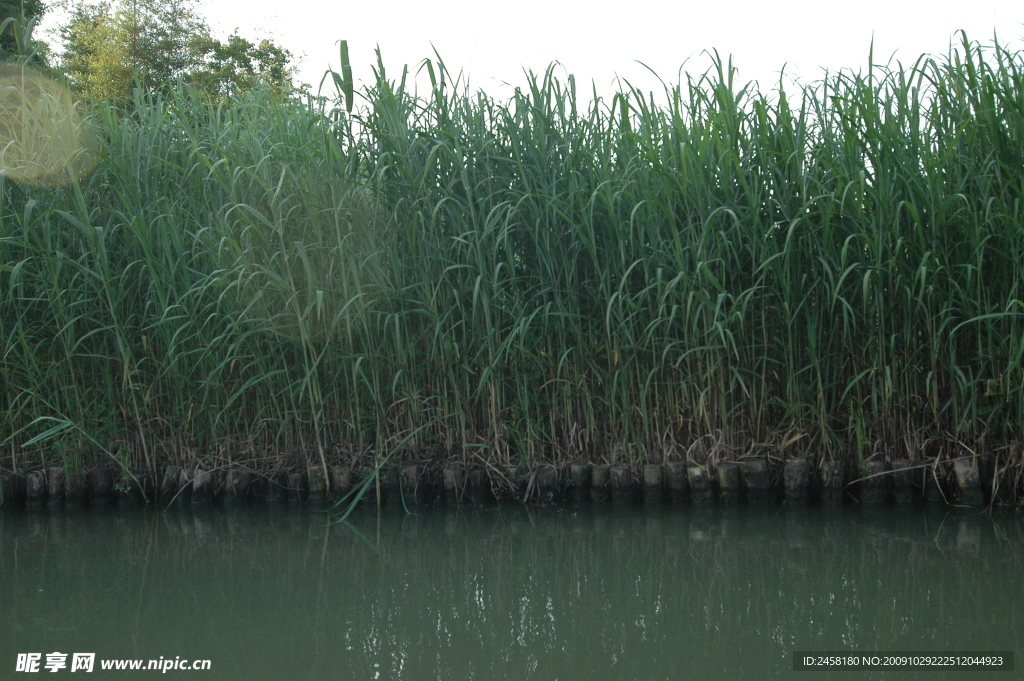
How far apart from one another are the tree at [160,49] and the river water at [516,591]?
24.3 meters

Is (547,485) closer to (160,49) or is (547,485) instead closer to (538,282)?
(538,282)

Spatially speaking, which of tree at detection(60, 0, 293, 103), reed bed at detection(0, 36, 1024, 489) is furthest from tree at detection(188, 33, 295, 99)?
reed bed at detection(0, 36, 1024, 489)

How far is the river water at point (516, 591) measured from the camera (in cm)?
199

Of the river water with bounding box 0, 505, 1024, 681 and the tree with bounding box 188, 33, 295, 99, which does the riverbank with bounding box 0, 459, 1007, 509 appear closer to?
the river water with bounding box 0, 505, 1024, 681

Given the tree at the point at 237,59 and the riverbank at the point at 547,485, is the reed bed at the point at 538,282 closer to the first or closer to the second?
the riverbank at the point at 547,485

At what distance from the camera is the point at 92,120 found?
12.8 feet

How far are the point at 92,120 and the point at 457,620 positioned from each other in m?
3.11

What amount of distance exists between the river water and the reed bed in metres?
0.39

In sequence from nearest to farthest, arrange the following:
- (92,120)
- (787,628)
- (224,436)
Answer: (787,628), (224,436), (92,120)

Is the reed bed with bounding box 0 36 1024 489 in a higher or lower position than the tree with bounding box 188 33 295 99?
lower

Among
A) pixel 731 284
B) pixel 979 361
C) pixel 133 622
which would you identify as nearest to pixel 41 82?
pixel 133 622

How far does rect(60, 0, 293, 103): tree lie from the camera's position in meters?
25.2

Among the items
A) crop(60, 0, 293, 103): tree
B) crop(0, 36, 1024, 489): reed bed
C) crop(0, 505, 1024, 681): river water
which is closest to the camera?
crop(0, 505, 1024, 681): river water

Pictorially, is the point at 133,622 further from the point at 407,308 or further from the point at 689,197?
the point at 689,197
